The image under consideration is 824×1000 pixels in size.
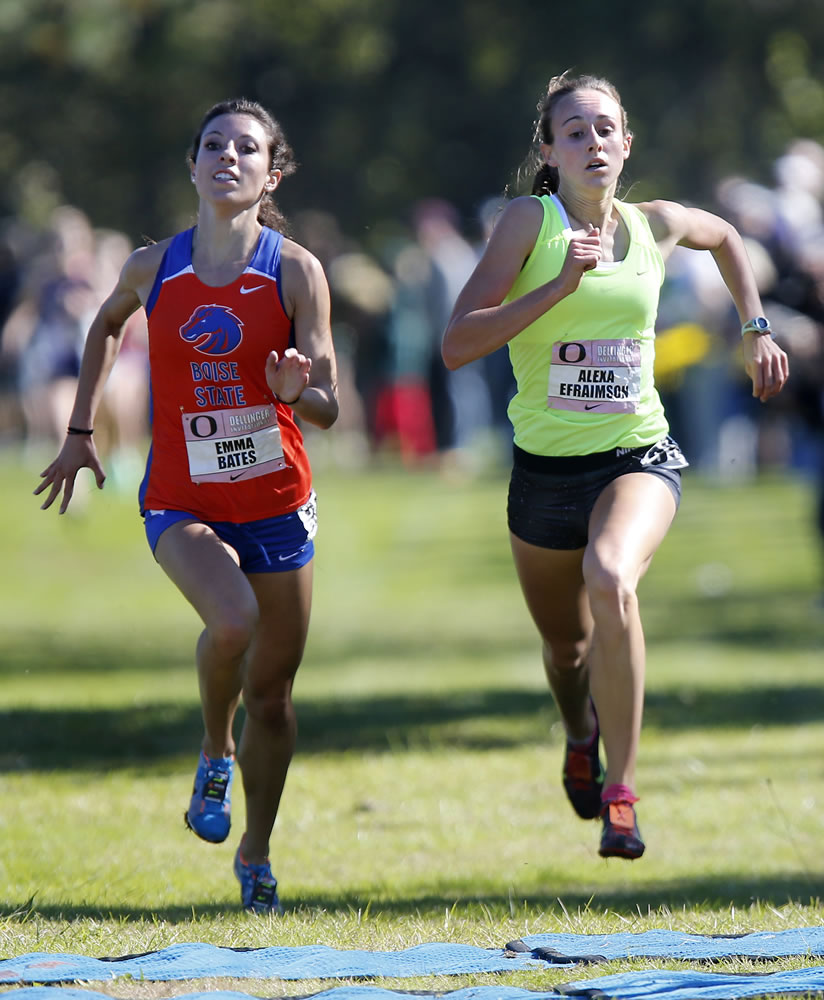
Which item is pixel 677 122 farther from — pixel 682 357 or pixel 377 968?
pixel 377 968

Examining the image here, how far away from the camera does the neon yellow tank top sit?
5.40 m

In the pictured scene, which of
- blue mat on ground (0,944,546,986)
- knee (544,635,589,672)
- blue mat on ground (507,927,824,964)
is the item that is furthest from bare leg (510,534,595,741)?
blue mat on ground (0,944,546,986)

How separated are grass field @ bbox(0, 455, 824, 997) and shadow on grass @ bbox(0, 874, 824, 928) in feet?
0.06

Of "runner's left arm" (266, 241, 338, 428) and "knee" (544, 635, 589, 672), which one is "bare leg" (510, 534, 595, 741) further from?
"runner's left arm" (266, 241, 338, 428)

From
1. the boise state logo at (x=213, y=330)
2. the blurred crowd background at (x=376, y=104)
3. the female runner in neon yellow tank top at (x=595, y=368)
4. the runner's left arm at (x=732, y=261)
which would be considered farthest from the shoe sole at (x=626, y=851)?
the blurred crowd background at (x=376, y=104)

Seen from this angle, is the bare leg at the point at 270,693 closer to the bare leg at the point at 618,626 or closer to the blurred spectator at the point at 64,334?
the bare leg at the point at 618,626

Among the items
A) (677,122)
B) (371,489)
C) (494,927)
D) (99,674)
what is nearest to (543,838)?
(494,927)

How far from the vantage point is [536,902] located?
228 inches

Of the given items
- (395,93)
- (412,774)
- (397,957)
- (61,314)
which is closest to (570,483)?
(397,957)

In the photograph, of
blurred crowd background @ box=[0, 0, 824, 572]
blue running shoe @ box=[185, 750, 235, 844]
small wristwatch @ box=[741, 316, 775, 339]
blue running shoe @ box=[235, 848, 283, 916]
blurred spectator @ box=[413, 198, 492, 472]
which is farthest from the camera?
blurred crowd background @ box=[0, 0, 824, 572]

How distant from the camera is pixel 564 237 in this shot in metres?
5.40

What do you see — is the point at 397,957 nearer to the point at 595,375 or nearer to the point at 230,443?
the point at 230,443

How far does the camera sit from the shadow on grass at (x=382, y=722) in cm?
810

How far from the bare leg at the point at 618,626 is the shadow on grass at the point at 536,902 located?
1.79 feet
